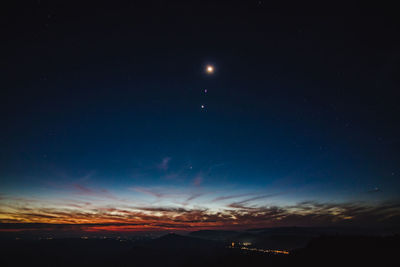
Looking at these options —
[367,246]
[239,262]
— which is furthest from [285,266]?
[239,262]

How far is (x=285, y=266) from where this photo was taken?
4579 inches

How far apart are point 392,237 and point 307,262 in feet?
171

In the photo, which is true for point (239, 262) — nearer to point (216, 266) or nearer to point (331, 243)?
point (216, 266)

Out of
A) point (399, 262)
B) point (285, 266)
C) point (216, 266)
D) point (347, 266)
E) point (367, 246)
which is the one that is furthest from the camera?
point (216, 266)

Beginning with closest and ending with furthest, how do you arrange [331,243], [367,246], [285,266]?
[367,246], [285,266], [331,243]

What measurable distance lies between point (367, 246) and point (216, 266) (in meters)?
115

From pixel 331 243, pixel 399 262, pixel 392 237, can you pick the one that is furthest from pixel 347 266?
pixel 392 237

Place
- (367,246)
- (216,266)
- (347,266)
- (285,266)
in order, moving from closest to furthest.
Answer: (347,266)
(367,246)
(285,266)
(216,266)

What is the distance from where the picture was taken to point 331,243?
12569 centimetres

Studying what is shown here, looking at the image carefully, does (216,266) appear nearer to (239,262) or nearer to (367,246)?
(239,262)

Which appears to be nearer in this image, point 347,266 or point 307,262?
point 347,266

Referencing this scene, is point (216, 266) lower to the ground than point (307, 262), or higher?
lower

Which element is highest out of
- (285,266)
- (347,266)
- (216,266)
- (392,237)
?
→ (392,237)

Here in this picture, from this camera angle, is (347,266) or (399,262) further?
(347,266)
